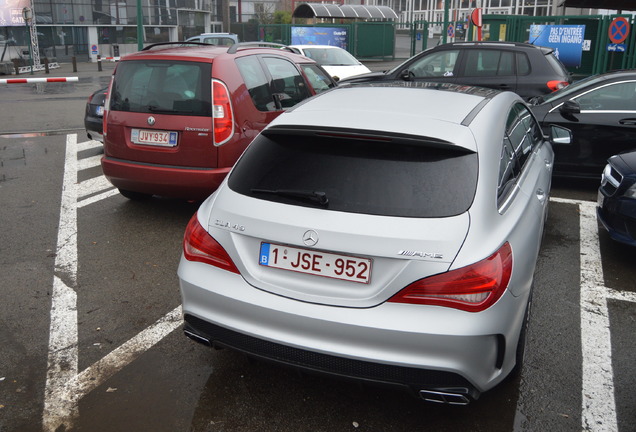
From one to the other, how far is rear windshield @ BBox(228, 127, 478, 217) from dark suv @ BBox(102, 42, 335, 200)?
2.78 meters

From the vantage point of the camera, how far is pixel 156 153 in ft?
20.5

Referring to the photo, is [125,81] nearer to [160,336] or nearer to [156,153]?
[156,153]

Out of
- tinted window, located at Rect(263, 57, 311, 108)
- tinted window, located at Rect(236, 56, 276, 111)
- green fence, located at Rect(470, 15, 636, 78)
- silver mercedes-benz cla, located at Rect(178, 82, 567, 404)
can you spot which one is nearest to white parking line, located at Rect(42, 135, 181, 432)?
silver mercedes-benz cla, located at Rect(178, 82, 567, 404)

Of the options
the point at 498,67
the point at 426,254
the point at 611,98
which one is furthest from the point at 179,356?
the point at 498,67

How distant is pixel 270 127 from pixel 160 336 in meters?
1.57

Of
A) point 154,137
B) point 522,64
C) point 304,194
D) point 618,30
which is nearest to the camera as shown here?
point 304,194

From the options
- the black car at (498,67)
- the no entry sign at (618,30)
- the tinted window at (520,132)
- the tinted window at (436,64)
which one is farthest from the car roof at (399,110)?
the no entry sign at (618,30)

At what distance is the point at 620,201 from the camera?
215 inches

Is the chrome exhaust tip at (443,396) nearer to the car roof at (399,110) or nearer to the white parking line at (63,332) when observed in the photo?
the car roof at (399,110)

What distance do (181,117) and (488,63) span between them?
6.60 m

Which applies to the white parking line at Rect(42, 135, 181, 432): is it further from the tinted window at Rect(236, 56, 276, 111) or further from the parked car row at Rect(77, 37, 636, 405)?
the tinted window at Rect(236, 56, 276, 111)

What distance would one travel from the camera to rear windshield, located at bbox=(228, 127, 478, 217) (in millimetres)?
3059

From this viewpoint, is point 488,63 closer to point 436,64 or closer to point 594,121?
point 436,64

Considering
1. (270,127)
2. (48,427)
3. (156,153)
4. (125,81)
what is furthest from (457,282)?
(125,81)
